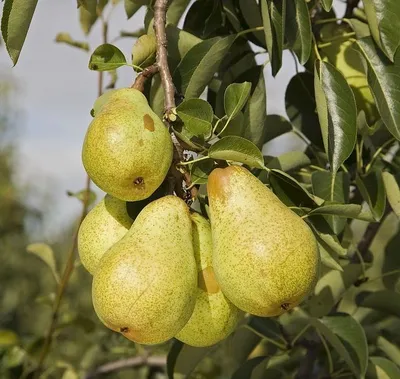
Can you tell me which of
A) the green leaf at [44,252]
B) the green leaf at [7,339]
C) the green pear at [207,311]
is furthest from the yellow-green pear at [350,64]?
the green leaf at [7,339]

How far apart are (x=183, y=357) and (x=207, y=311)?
46 centimetres

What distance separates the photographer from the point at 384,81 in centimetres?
97

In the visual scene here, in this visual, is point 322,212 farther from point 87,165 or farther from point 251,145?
point 87,165

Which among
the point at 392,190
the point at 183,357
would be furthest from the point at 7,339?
the point at 392,190

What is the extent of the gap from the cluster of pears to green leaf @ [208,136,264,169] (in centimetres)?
3

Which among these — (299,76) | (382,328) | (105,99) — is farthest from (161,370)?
(105,99)

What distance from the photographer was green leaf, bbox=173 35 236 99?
96 cm

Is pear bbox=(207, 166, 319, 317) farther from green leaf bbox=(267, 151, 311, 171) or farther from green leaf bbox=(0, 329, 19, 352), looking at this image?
green leaf bbox=(0, 329, 19, 352)

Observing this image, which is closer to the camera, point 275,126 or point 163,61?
point 163,61

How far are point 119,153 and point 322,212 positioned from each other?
0.91ft

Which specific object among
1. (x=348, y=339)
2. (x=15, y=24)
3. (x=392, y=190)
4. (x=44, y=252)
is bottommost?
(x=44, y=252)

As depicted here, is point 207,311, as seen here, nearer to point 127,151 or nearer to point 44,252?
point 127,151

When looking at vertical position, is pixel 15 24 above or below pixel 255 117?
above

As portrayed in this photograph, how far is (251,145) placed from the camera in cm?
79
